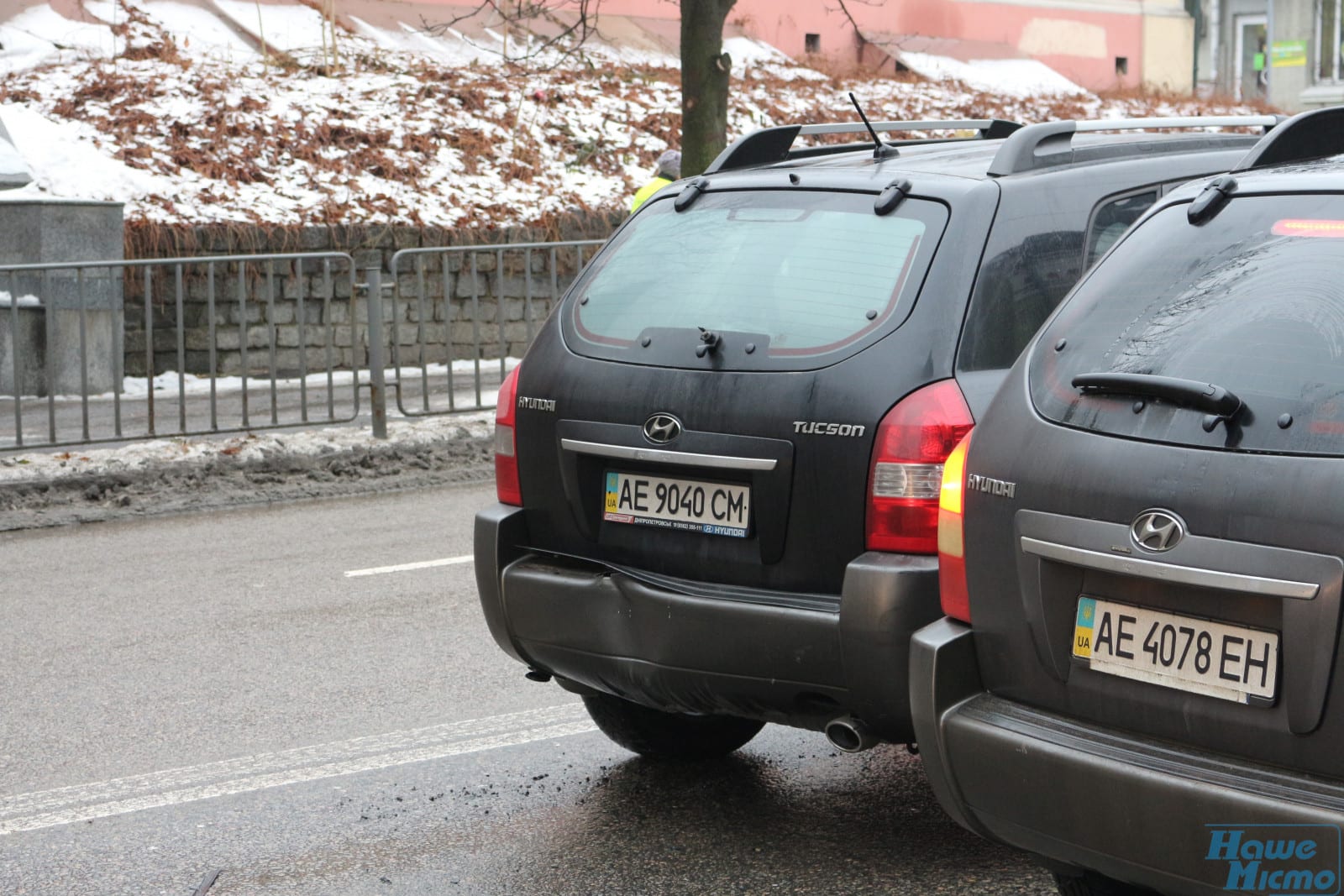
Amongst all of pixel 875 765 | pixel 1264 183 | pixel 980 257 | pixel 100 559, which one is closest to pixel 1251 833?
pixel 1264 183

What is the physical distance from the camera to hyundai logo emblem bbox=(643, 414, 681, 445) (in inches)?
156

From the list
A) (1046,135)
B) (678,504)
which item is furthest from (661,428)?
(1046,135)

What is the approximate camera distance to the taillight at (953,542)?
321cm

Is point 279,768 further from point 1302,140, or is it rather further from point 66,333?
point 66,333

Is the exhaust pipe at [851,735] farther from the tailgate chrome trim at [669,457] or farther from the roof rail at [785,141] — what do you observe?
the roof rail at [785,141]

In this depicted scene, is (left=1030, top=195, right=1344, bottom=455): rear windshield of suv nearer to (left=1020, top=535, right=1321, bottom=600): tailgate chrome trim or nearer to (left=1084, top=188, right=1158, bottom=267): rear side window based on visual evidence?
(left=1020, top=535, right=1321, bottom=600): tailgate chrome trim

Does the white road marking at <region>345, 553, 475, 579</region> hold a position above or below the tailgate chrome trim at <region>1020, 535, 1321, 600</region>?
below

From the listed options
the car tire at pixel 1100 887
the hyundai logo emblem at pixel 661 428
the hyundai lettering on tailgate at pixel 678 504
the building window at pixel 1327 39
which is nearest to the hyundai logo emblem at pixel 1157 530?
the car tire at pixel 1100 887

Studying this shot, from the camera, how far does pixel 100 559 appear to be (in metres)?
7.81

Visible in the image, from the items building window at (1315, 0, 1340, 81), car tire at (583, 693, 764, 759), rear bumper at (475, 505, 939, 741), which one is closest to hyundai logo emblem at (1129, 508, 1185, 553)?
rear bumper at (475, 505, 939, 741)

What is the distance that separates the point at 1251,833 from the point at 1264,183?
4.14 ft

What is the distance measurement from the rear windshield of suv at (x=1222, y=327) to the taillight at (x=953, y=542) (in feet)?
0.86

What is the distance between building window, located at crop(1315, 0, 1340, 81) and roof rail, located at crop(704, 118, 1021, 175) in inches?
1475

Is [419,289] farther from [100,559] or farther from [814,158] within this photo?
[814,158]
